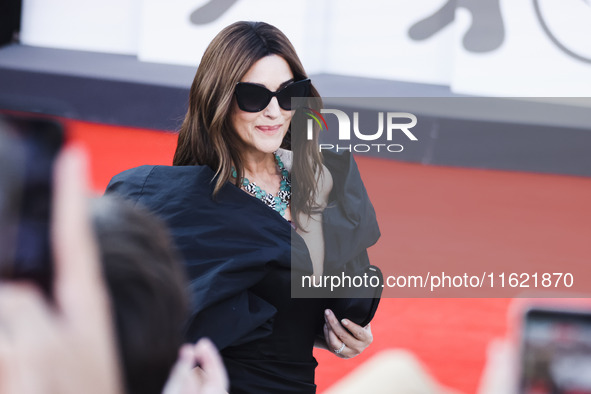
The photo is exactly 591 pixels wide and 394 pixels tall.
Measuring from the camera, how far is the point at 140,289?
0.53 m

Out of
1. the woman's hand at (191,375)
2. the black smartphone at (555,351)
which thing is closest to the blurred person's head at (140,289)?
the woman's hand at (191,375)

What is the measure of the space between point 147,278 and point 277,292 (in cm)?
116

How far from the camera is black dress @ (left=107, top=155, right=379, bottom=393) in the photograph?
5.31ft

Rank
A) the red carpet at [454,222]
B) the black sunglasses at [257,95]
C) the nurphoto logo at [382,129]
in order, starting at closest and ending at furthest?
the black sunglasses at [257,95] < the red carpet at [454,222] < the nurphoto logo at [382,129]

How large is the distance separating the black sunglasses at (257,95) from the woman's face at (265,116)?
0.01 meters

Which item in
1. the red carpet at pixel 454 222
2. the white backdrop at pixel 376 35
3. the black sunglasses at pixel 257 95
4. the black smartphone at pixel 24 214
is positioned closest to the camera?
the black smartphone at pixel 24 214

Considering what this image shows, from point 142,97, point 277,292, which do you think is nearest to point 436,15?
point 142,97

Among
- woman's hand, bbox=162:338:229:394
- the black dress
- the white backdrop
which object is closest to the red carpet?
the white backdrop

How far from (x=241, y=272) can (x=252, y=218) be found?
138 mm

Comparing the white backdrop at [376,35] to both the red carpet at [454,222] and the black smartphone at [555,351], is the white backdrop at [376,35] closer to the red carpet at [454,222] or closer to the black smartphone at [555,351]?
the red carpet at [454,222]

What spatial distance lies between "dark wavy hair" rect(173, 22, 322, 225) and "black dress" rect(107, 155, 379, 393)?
0.17ft

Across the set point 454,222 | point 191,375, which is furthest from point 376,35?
point 191,375

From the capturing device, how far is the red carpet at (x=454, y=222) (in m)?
3.54

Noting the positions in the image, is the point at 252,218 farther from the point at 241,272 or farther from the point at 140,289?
the point at 140,289
